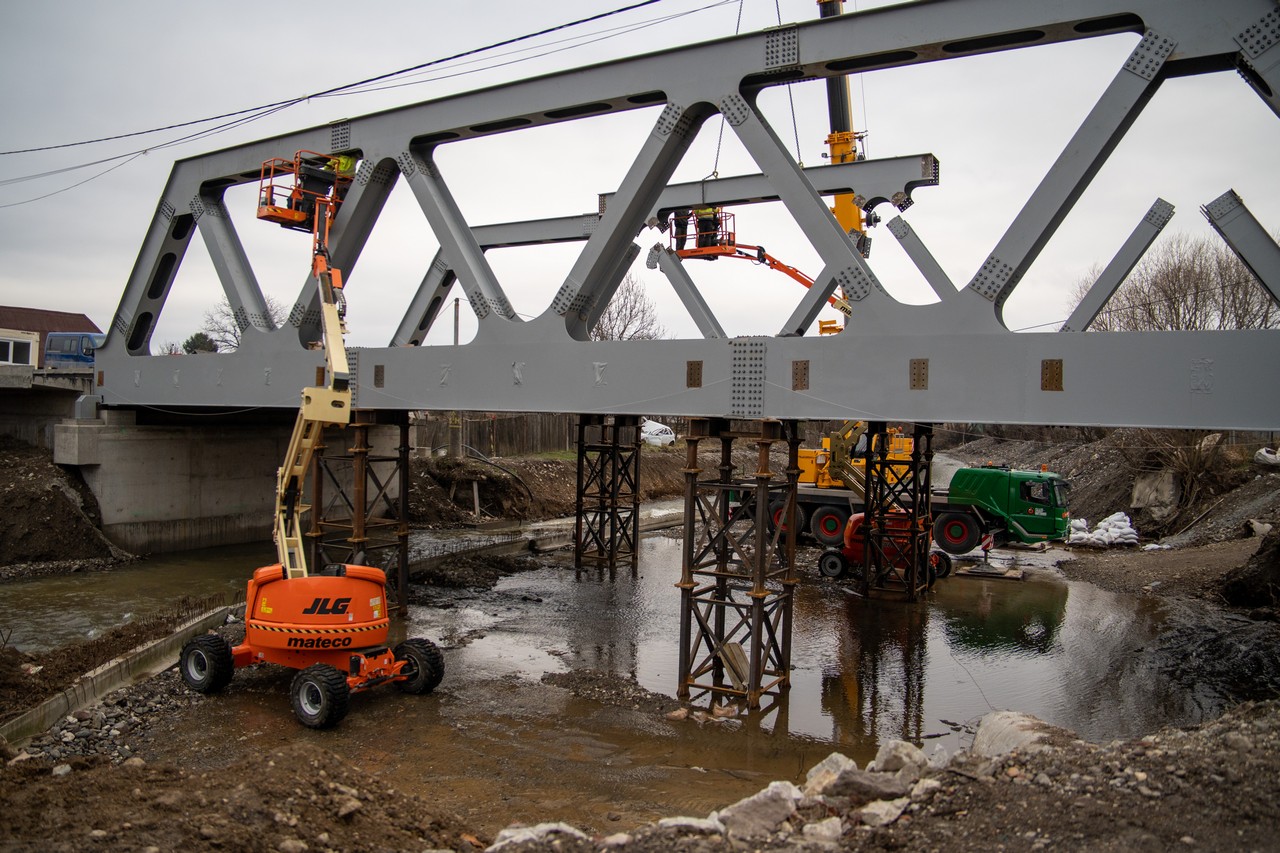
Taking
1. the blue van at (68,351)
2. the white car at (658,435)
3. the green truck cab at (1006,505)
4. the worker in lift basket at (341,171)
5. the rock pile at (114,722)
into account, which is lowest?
the rock pile at (114,722)

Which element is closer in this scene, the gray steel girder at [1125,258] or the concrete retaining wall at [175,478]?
the gray steel girder at [1125,258]

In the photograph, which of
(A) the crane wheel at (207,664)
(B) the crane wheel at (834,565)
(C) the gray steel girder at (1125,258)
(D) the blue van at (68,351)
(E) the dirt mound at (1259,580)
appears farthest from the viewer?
(D) the blue van at (68,351)

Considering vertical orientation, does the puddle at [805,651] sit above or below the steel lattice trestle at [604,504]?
below

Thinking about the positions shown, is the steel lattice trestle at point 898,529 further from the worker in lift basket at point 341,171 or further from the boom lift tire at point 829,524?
the worker in lift basket at point 341,171

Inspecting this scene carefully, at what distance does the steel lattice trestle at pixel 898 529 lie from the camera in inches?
753

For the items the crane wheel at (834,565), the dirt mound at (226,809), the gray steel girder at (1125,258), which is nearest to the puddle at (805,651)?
the crane wheel at (834,565)

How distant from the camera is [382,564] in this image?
2189 centimetres

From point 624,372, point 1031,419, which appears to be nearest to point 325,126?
point 624,372

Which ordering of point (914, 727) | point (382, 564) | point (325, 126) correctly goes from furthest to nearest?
point (382, 564)
point (325, 126)
point (914, 727)

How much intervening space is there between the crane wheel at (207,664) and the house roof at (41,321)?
151 feet

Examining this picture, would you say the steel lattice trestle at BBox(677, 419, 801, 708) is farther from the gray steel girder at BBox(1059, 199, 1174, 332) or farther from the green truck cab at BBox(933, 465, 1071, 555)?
the green truck cab at BBox(933, 465, 1071, 555)

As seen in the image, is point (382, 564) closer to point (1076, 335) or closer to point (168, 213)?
point (168, 213)

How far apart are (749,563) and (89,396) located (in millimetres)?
18764

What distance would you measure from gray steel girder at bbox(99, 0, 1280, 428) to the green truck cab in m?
10.6
